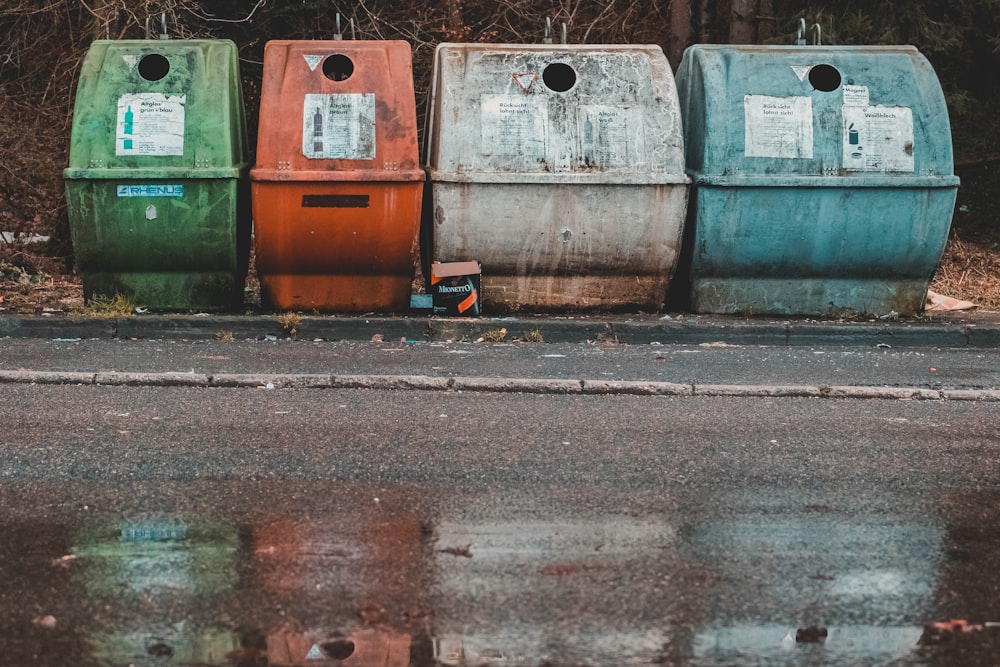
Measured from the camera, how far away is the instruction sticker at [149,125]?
311 inches

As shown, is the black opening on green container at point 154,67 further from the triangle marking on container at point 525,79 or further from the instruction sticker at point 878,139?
the instruction sticker at point 878,139

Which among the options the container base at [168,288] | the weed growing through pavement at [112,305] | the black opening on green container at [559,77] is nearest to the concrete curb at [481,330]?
the weed growing through pavement at [112,305]

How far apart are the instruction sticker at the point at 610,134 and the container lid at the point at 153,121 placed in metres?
2.09

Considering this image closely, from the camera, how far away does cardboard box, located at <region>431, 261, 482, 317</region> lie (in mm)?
8047

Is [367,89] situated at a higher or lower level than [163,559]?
higher

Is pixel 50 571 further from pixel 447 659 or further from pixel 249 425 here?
pixel 249 425

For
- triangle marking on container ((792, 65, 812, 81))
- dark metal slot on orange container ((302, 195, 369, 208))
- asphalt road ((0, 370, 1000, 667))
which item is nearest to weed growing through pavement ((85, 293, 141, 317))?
dark metal slot on orange container ((302, 195, 369, 208))

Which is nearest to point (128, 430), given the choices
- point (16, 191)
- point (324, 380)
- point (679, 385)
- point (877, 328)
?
point (324, 380)

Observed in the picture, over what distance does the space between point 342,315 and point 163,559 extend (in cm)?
449

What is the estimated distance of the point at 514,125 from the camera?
8039mm

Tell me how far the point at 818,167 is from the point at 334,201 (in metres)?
2.87

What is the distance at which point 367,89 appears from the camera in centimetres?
792

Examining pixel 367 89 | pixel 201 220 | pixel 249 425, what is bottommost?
pixel 249 425

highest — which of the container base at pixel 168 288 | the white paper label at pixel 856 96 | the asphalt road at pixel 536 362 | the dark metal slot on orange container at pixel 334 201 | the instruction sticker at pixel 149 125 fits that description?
the white paper label at pixel 856 96
